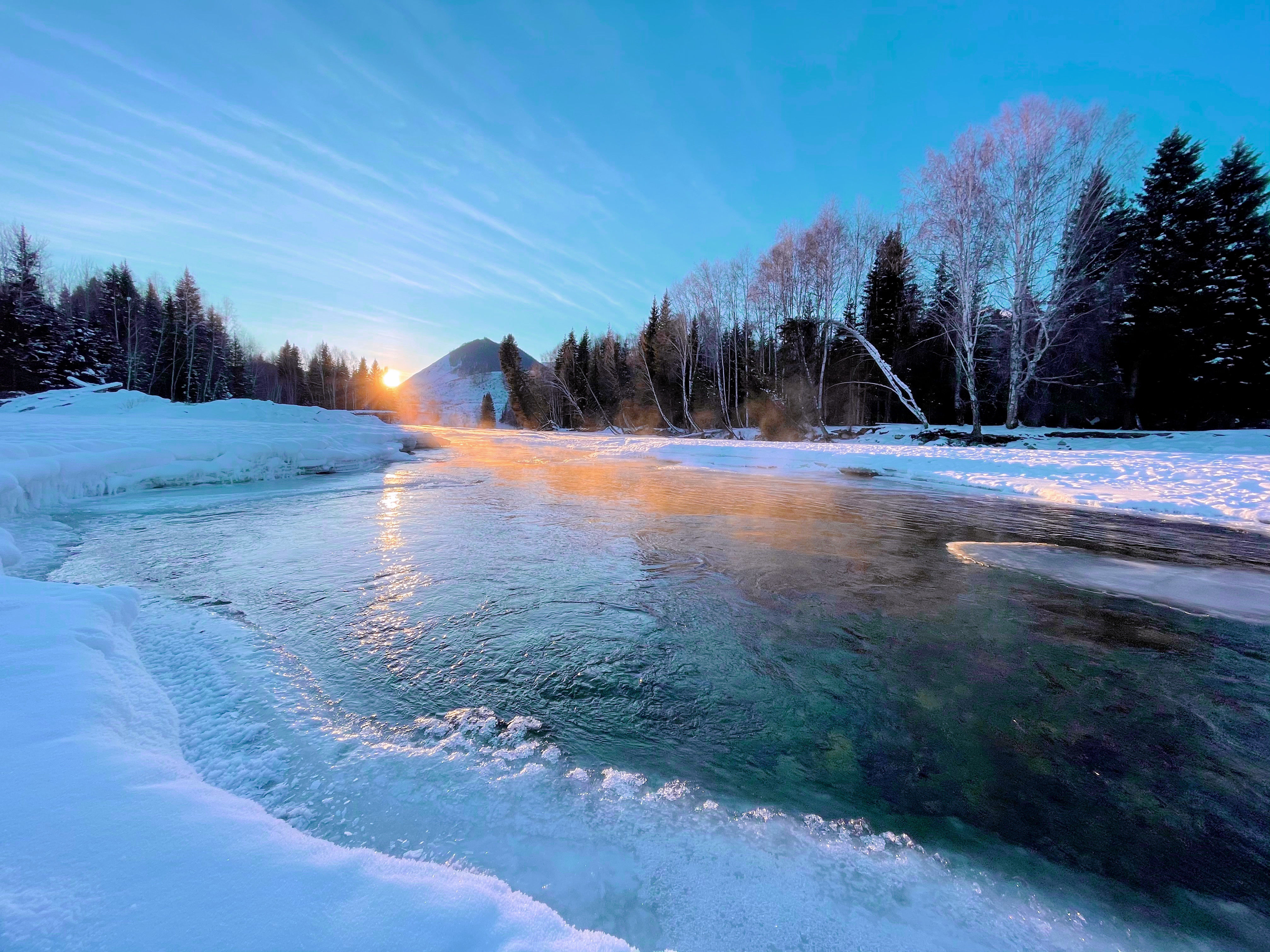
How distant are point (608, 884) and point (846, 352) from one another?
105 ft

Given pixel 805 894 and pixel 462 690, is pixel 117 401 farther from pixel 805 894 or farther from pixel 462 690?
pixel 805 894

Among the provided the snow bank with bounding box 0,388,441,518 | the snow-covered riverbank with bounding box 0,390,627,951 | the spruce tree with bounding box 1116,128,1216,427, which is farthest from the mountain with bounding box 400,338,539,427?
the snow-covered riverbank with bounding box 0,390,627,951

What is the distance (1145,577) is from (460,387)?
141 meters

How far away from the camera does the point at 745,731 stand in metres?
2.67

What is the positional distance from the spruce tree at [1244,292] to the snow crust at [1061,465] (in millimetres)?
3253

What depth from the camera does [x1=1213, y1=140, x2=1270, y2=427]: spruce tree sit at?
58.7 ft

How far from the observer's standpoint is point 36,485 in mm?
7082

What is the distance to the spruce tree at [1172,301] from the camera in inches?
740

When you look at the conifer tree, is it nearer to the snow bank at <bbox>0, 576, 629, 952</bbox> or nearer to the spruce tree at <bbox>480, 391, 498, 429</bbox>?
the spruce tree at <bbox>480, 391, 498, 429</bbox>

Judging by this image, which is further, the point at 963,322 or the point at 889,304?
the point at 889,304

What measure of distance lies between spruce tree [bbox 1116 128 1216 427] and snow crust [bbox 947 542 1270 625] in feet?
66.6

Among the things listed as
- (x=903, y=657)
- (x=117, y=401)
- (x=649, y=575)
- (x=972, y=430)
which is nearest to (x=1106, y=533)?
(x=903, y=657)

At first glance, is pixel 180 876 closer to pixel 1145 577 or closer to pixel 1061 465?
pixel 1145 577

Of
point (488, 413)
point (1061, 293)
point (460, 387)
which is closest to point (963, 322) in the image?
point (1061, 293)
